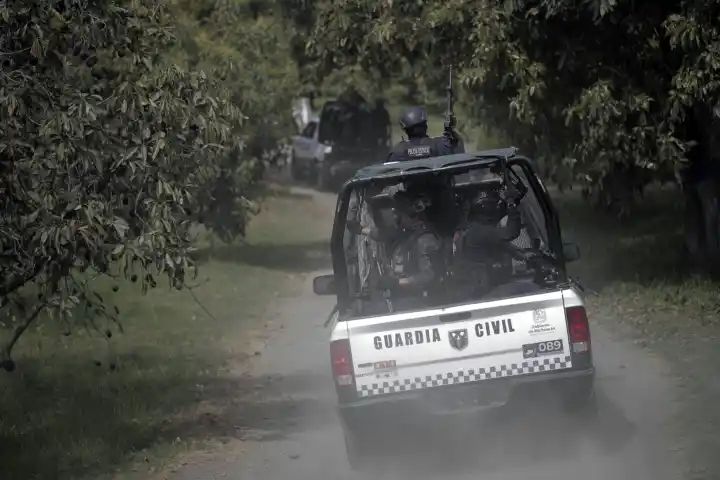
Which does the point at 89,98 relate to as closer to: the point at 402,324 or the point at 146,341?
the point at 402,324

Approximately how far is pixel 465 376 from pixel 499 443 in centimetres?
94

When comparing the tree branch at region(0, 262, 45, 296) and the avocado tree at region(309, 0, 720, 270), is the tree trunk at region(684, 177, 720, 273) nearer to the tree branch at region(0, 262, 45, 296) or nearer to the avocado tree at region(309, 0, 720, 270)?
the avocado tree at region(309, 0, 720, 270)

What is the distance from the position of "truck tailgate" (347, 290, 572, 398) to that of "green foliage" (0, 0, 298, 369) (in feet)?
4.79

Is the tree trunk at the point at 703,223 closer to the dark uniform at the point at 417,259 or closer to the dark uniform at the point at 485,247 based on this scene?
the dark uniform at the point at 485,247

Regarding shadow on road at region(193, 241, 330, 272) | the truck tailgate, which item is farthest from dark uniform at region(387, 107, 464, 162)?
shadow on road at region(193, 241, 330, 272)

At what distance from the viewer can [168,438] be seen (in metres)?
10.4

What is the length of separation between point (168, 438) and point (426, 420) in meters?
2.82

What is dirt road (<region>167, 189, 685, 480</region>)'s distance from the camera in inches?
329

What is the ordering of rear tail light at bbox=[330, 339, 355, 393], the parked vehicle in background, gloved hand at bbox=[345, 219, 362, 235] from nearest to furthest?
rear tail light at bbox=[330, 339, 355, 393]
gloved hand at bbox=[345, 219, 362, 235]
the parked vehicle in background

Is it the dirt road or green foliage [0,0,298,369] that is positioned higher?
green foliage [0,0,298,369]

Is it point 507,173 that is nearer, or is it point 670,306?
point 507,173

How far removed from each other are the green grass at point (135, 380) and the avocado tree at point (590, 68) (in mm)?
4028

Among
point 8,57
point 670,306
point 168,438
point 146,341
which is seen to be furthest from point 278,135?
point 8,57

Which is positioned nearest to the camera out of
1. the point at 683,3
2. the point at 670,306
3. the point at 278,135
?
the point at 683,3
